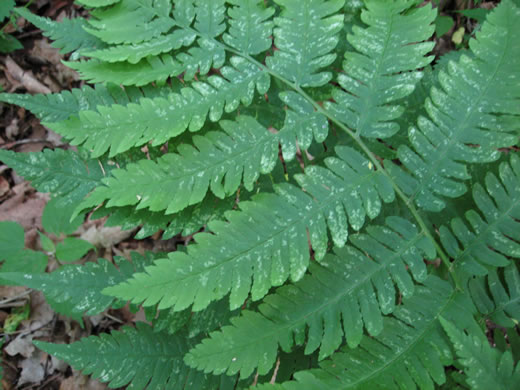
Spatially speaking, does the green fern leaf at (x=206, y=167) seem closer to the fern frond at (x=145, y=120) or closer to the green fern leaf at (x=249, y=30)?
the fern frond at (x=145, y=120)

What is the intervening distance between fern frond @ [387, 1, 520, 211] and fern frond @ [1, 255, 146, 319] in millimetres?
1491

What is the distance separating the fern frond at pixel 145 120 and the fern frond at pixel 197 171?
10 cm

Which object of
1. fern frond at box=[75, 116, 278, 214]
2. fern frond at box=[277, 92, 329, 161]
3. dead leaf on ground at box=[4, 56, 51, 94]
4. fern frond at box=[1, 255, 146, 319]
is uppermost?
fern frond at box=[277, 92, 329, 161]

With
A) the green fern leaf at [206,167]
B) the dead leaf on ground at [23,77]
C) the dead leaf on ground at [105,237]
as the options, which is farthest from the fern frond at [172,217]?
the dead leaf on ground at [23,77]

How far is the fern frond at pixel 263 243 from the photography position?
5.33ft

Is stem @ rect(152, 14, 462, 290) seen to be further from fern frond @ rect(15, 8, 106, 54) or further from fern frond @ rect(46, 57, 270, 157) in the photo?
fern frond @ rect(15, 8, 106, 54)

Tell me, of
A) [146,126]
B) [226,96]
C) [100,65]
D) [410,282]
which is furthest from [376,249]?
[100,65]

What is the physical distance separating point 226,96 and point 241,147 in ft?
0.91

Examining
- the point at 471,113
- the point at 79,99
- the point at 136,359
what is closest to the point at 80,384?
the point at 136,359

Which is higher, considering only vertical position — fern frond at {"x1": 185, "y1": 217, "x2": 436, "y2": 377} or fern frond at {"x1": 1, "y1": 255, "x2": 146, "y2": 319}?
fern frond at {"x1": 185, "y1": 217, "x2": 436, "y2": 377}

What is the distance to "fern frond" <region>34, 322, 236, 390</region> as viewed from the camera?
1.99 m

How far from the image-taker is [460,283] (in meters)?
1.82

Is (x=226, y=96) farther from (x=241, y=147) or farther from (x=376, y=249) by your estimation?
(x=376, y=249)

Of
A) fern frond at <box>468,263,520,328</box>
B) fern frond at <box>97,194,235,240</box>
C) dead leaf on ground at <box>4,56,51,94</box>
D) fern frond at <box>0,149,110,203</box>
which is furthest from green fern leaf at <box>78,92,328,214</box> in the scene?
dead leaf on ground at <box>4,56,51,94</box>
